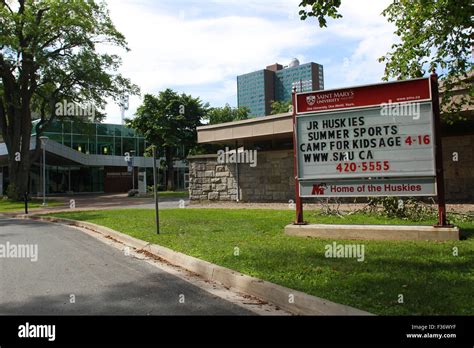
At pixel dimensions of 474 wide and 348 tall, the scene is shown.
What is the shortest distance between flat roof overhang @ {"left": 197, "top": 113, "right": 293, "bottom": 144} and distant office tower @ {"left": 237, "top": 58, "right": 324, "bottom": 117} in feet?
119

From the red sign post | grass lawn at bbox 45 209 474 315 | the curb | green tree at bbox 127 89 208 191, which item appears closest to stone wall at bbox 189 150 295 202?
grass lawn at bbox 45 209 474 315

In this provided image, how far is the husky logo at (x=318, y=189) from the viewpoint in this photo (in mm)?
10070

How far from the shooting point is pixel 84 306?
5367mm

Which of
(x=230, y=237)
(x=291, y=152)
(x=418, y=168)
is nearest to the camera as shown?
(x=418, y=168)

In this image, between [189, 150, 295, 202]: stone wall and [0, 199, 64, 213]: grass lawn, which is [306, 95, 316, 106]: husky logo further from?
[0, 199, 64, 213]: grass lawn

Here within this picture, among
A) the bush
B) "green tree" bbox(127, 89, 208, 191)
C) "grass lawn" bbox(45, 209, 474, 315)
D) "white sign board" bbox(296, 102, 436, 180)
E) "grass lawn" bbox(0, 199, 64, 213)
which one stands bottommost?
"grass lawn" bbox(45, 209, 474, 315)

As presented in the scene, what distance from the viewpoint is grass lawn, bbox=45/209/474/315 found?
4883 millimetres

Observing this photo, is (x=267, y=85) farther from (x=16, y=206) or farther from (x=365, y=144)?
(x=365, y=144)

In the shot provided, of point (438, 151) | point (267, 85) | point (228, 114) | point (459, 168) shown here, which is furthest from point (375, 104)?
point (267, 85)

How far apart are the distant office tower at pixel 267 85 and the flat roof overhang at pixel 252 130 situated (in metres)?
36.3

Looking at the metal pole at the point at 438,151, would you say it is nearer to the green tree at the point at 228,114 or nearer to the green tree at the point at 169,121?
the green tree at the point at 169,121
